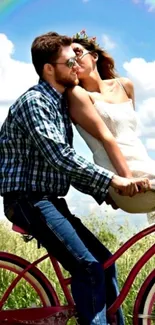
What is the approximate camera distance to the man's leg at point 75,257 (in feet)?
12.8

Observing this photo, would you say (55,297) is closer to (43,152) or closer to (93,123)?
(43,152)

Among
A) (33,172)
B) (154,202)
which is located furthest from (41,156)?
(154,202)

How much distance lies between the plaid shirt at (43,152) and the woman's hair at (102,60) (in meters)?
0.49

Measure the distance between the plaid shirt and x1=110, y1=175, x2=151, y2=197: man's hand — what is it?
0.14 feet

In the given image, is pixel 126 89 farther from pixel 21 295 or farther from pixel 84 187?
→ pixel 21 295

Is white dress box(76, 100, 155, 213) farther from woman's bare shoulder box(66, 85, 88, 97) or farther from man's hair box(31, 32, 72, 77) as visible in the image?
man's hair box(31, 32, 72, 77)

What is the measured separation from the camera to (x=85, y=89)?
4203mm

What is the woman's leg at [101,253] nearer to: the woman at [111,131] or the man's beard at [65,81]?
the woman at [111,131]

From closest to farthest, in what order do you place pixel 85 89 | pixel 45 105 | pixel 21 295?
pixel 45 105 → pixel 85 89 → pixel 21 295

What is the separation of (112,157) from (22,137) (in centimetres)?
50

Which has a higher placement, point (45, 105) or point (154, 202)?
point (45, 105)

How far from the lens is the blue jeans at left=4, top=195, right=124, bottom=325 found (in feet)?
12.8

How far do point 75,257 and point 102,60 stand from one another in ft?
4.20

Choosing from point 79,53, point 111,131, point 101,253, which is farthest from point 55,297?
point 79,53
